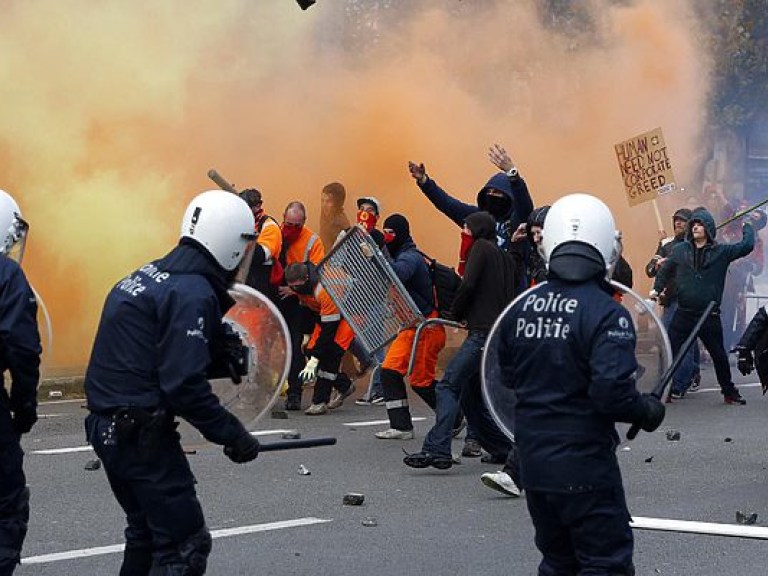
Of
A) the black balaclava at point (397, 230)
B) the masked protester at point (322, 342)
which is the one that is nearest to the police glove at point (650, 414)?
the black balaclava at point (397, 230)

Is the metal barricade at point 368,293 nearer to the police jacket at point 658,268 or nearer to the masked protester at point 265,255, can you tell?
the masked protester at point 265,255

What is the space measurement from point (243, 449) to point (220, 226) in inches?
29.0

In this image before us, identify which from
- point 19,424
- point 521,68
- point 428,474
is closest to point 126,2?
point 521,68

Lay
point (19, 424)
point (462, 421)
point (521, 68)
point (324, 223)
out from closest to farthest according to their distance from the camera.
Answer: point (19, 424)
point (462, 421)
point (324, 223)
point (521, 68)

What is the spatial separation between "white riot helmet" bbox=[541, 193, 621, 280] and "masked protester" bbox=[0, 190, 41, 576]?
71.5 inches

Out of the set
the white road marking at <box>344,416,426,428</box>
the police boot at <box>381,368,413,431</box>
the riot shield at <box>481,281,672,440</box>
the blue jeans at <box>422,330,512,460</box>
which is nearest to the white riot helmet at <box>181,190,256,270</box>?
the riot shield at <box>481,281,672,440</box>

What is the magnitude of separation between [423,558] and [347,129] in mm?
12789

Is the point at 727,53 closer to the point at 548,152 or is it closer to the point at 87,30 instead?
the point at 548,152

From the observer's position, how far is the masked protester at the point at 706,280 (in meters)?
14.0

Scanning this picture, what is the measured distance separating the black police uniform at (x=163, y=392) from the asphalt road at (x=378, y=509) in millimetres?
1691

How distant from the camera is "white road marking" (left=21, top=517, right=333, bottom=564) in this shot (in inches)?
290

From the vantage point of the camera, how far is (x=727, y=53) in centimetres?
2600

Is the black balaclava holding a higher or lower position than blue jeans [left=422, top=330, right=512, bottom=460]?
higher

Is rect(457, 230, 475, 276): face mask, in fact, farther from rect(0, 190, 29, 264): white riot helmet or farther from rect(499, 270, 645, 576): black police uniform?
rect(499, 270, 645, 576): black police uniform
